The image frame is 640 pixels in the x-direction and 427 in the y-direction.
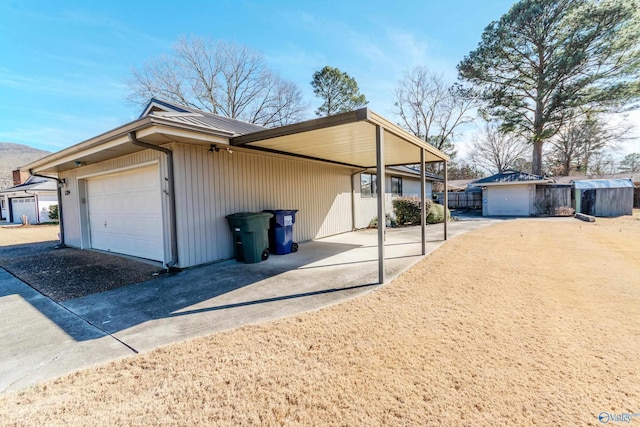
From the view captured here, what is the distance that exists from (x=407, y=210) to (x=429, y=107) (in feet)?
60.4

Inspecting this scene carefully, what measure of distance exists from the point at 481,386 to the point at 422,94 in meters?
29.3

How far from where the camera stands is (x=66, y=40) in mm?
10164

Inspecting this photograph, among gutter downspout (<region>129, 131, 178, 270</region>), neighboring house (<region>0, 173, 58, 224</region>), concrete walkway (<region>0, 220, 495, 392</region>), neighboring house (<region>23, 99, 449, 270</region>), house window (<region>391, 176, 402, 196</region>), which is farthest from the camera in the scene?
neighboring house (<region>0, 173, 58, 224</region>)

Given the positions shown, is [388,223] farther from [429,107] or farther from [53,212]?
[53,212]

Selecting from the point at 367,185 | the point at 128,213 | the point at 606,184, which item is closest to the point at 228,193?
the point at 128,213

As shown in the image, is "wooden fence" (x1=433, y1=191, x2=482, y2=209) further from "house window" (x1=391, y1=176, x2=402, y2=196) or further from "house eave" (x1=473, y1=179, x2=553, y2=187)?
"house window" (x1=391, y1=176, x2=402, y2=196)

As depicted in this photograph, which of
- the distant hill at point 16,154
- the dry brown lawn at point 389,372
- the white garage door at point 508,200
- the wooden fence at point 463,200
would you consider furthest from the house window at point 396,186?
the distant hill at point 16,154

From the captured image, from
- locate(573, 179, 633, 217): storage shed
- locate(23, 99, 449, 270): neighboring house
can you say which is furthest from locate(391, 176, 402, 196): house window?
locate(573, 179, 633, 217): storage shed

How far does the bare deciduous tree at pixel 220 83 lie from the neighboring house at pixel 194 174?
522 inches

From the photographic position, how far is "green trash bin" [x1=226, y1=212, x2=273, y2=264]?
5961 millimetres

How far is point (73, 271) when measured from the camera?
230 inches

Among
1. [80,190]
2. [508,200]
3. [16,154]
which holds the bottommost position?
[508,200]

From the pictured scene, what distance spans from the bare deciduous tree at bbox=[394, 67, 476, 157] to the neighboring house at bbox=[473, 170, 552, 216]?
29.9 feet

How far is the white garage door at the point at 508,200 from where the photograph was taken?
58.6ft
